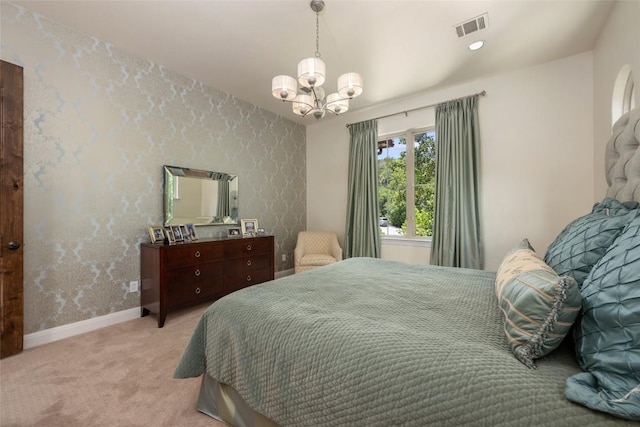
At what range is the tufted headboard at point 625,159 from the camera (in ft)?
4.60

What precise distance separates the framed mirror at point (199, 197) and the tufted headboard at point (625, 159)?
368 centimetres

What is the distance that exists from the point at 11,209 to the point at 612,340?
134 inches

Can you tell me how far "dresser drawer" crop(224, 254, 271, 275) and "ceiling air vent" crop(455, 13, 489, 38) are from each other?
3.26 m

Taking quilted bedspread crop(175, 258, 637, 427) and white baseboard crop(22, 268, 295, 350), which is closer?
quilted bedspread crop(175, 258, 637, 427)

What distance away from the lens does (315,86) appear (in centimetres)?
212

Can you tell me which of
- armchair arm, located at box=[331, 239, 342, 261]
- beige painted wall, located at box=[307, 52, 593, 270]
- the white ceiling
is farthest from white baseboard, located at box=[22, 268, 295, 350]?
beige painted wall, located at box=[307, 52, 593, 270]

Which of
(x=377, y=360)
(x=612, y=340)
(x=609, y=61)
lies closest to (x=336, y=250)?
(x=377, y=360)

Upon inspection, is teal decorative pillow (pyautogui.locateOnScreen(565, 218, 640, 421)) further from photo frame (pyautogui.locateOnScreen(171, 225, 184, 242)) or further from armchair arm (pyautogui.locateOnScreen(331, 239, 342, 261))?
armchair arm (pyautogui.locateOnScreen(331, 239, 342, 261))

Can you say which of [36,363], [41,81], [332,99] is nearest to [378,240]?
[332,99]

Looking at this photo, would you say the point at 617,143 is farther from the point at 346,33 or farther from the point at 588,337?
the point at 346,33

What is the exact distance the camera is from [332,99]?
2271 mm

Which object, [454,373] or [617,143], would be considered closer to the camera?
[454,373]

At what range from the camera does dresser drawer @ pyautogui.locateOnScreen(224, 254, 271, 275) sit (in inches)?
130

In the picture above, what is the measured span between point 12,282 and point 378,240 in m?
3.78
